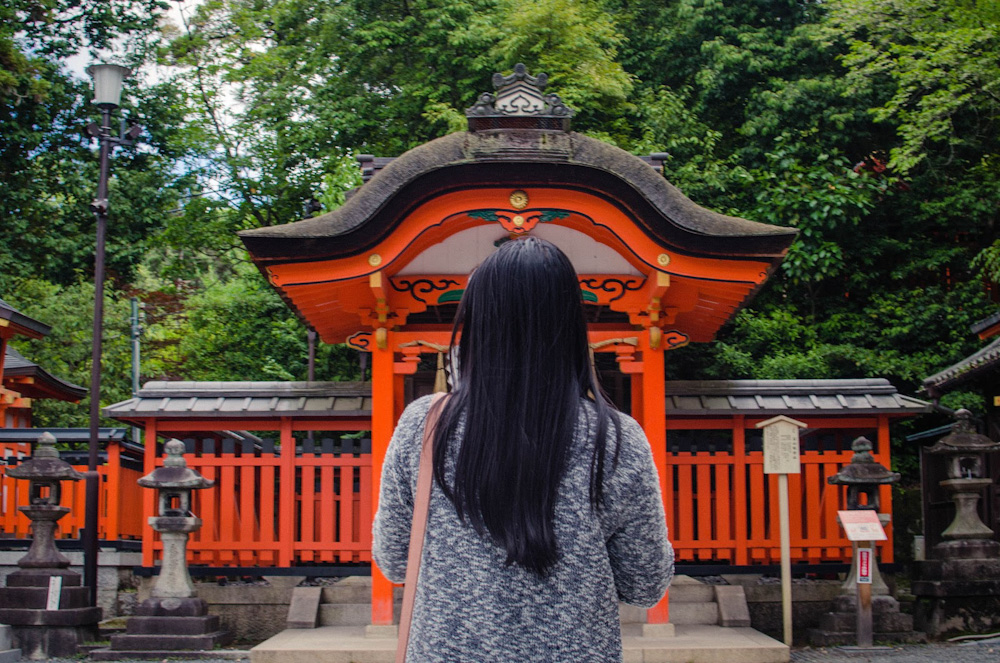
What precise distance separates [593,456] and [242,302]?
16.6 meters

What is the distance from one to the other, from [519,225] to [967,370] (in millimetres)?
7020

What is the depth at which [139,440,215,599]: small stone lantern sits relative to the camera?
797 cm

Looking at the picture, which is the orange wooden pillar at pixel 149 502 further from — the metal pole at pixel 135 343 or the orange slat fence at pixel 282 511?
the metal pole at pixel 135 343

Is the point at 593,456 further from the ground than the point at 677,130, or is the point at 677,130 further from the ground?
the point at 677,130

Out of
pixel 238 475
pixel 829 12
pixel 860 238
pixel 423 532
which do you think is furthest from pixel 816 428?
pixel 829 12

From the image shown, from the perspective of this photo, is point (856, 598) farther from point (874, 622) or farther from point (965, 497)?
point (965, 497)

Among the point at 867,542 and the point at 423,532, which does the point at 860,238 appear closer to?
Answer: the point at 867,542

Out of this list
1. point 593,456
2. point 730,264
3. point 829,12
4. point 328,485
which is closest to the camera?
point 593,456

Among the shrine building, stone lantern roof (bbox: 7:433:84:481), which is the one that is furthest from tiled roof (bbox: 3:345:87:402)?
stone lantern roof (bbox: 7:433:84:481)

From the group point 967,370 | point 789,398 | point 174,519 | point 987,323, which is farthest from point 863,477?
point 174,519

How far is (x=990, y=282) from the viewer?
1636 centimetres

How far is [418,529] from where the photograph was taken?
6.30 feet

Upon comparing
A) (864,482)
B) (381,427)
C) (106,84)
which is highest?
(106,84)

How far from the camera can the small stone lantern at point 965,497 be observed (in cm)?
864
